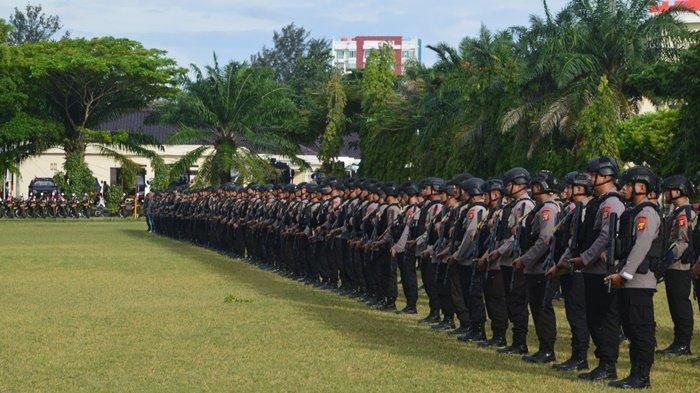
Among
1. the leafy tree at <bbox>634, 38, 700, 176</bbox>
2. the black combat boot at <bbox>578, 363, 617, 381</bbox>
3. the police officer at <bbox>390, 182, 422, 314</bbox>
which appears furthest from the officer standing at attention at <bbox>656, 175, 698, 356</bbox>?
the leafy tree at <bbox>634, 38, 700, 176</bbox>

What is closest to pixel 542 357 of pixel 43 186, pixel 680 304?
pixel 680 304

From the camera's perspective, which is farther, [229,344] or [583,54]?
[583,54]

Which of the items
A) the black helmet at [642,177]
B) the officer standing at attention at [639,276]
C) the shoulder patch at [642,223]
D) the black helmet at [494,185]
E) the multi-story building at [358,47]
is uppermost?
the multi-story building at [358,47]

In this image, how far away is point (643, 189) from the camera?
1148 cm

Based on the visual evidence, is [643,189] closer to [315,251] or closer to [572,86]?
[315,251]

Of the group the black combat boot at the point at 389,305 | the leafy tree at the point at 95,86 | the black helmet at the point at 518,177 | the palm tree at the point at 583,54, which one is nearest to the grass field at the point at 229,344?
the black combat boot at the point at 389,305

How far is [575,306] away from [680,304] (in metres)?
2.02

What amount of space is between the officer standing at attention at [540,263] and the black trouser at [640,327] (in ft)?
5.86

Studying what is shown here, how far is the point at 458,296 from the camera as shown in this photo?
53.0ft

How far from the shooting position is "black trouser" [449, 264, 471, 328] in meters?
16.1

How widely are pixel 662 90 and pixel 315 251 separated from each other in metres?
7.34

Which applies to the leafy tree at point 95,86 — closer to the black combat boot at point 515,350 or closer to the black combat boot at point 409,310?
the black combat boot at point 409,310

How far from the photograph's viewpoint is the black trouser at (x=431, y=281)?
679 inches

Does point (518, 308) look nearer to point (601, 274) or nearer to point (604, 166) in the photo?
point (601, 274)
